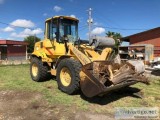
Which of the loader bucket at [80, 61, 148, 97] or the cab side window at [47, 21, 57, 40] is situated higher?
the cab side window at [47, 21, 57, 40]

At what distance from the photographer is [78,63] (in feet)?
24.8

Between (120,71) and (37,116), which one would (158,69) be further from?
(37,116)

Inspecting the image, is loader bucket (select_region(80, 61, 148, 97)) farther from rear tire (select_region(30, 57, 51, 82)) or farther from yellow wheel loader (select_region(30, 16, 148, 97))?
rear tire (select_region(30, 57, 51, 82))

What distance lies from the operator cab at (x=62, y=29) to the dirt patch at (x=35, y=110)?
2.70m

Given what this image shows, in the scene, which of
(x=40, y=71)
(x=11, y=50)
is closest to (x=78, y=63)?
(x=40, y=71)

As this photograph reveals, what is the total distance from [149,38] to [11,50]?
23.6 m

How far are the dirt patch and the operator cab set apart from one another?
2.70m

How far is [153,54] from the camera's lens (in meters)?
19.9

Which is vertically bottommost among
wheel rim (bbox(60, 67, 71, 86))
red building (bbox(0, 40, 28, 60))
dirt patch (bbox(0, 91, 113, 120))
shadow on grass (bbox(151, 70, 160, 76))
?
dirt patch (bbox(0, 91, 113, 120))

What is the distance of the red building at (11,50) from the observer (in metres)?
36.1

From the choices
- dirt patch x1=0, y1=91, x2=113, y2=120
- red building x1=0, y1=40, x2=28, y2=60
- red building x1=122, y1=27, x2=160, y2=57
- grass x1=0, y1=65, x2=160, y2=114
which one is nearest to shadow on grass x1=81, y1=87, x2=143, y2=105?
grass x1=0, y1=65, x2=160, y2=114

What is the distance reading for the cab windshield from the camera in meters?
9.29

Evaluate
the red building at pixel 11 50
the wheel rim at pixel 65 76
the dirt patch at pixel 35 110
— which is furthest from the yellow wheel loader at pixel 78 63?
the red building at pixel 11 50

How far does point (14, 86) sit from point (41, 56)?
1.74 m
